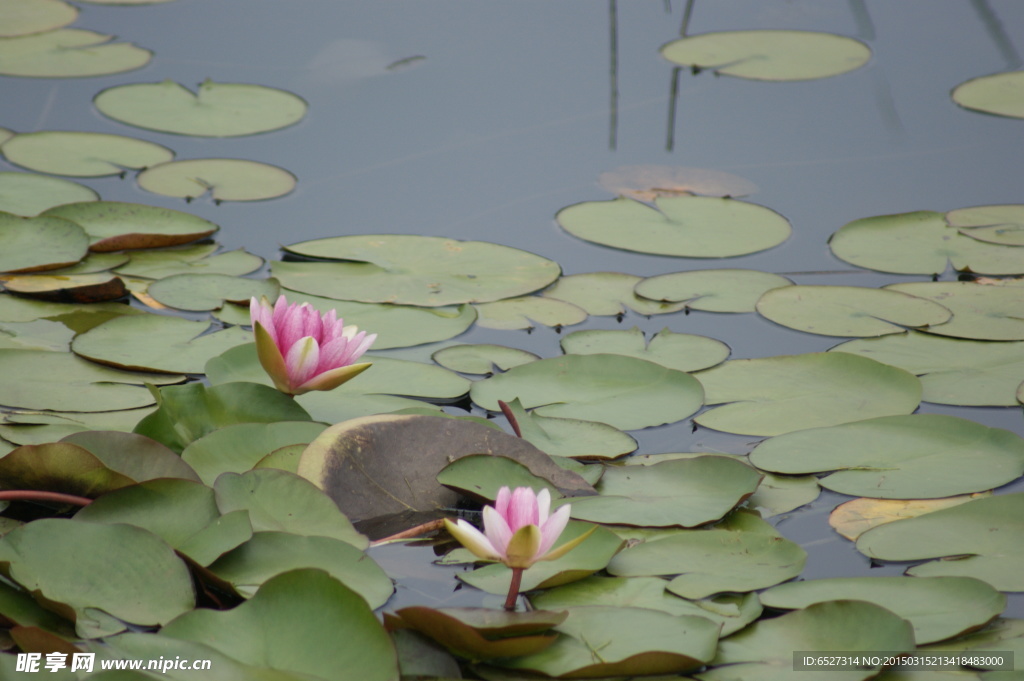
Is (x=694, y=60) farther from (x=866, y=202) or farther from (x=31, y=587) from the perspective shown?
(x=31, y=587)

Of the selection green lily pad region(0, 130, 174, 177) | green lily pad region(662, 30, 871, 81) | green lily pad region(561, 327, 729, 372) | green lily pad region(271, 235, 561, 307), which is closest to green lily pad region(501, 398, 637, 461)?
green lily pad region(561, 327, 729, 372)

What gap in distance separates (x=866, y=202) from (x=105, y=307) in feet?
6.55

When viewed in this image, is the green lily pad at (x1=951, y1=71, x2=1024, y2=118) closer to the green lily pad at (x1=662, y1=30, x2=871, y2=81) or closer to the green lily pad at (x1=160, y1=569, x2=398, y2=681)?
the green lily pad at (x1=662, y1=30, x2=871, y2=81)

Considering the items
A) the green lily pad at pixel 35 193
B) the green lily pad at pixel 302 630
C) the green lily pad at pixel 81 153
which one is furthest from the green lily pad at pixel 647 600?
the green lily pad at pixel 81 153

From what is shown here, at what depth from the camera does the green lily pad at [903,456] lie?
1527 mm

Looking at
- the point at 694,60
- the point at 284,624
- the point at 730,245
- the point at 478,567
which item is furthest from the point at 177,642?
the point at 694,60

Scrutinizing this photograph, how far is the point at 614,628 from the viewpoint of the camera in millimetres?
1174

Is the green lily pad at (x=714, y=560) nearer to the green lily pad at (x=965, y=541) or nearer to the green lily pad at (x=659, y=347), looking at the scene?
the green lily pad at (x=965, y=541)

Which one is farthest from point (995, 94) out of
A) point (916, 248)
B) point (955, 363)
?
point (955, 363)

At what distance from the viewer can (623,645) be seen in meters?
1.14

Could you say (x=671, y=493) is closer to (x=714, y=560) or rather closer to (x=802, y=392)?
(x=714, y=560)

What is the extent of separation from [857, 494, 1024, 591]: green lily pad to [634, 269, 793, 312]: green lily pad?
0.80 m

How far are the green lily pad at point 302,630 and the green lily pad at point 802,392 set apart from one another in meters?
0.85

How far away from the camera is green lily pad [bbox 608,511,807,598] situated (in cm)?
127
